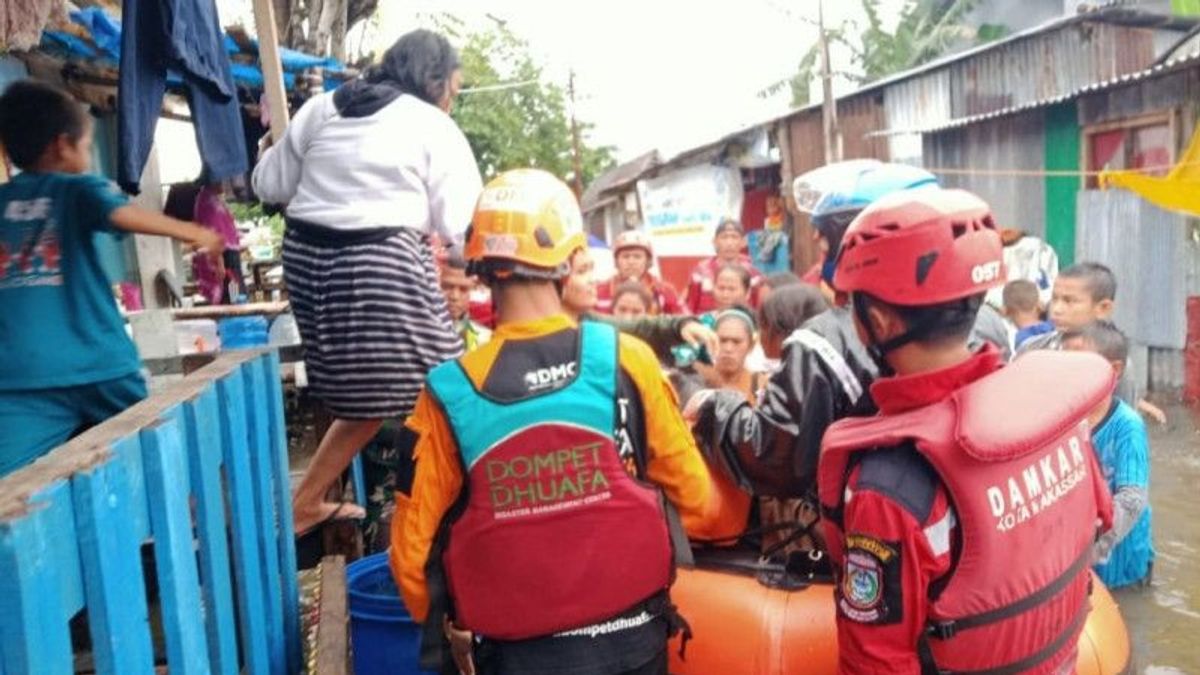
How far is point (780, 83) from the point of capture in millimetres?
27641

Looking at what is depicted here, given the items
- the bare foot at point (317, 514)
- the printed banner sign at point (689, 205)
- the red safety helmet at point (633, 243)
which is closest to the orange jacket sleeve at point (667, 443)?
the bare foot at point (317, 514)

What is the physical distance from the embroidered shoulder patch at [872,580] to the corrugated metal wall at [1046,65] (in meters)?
12.7

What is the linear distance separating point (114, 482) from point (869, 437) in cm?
138

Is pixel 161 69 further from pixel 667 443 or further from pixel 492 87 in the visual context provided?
pixel 492 87

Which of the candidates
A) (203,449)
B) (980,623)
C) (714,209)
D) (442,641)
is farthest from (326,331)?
(714,209)

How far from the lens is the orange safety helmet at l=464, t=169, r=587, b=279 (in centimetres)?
230

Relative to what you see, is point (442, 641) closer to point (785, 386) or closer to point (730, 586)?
point (730, 586)

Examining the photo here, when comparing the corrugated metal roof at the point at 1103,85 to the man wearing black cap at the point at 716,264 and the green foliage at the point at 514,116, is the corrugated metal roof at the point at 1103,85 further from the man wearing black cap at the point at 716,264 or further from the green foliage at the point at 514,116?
the green foliage at the point at 514,116

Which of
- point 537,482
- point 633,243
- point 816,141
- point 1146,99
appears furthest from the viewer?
point 816,141

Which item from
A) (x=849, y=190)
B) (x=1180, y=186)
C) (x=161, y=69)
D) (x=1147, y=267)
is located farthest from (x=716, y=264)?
(x=1147, y=267)

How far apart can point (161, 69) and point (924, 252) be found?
286cm

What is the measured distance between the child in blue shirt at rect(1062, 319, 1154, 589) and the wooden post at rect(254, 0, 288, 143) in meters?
3.32

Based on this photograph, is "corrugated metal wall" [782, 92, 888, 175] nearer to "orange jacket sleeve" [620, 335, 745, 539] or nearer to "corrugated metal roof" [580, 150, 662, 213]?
"corrugated metal roof" [580, 150, 662, 213]

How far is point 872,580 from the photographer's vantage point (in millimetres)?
1889
